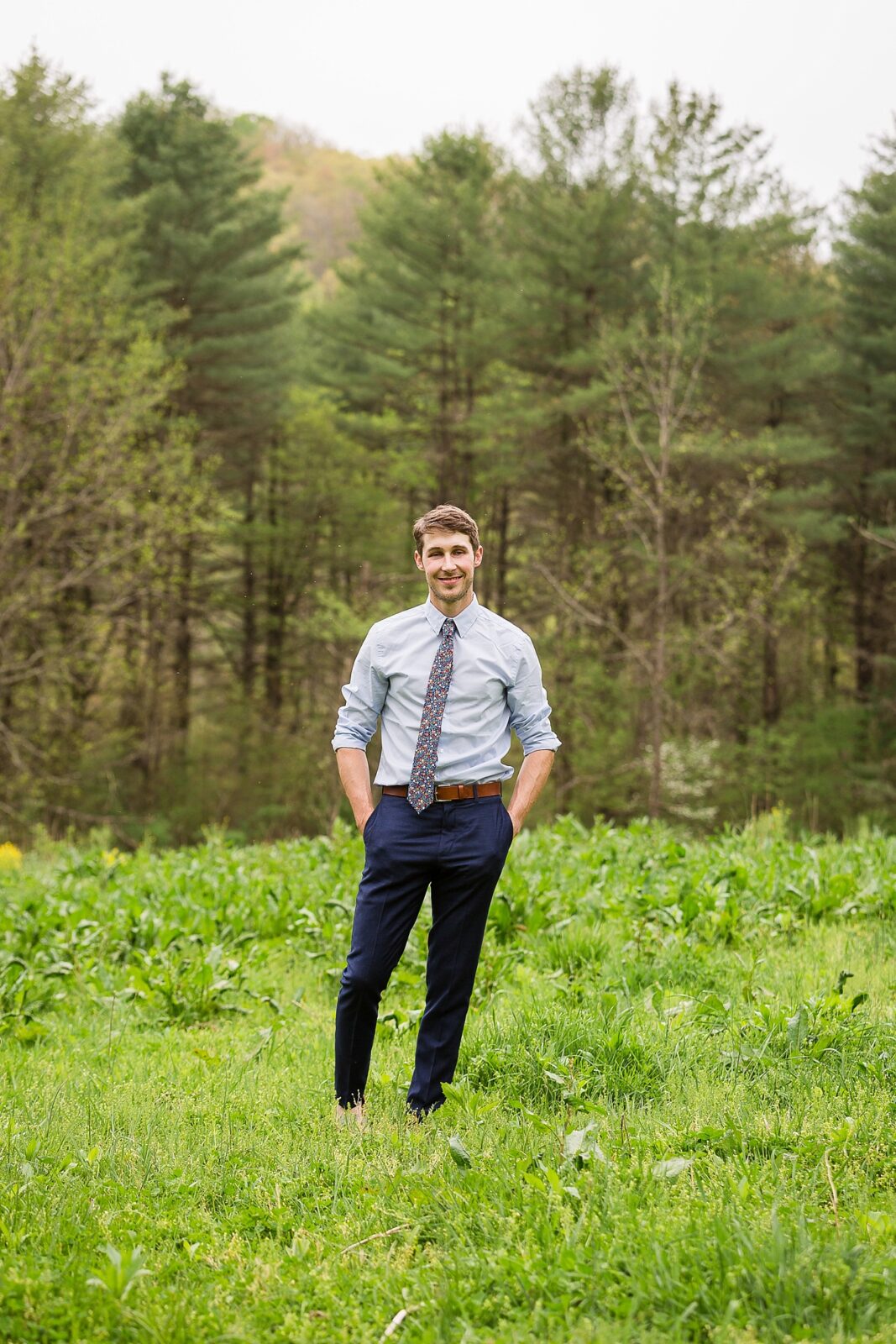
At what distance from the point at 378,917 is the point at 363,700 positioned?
0.76 m

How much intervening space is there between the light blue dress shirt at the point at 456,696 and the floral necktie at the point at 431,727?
2 cm

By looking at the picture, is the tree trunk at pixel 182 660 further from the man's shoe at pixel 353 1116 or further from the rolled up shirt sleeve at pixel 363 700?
the man's shoe at pixel 353 1116

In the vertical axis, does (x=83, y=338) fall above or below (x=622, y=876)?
above

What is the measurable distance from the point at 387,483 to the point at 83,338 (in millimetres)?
9383

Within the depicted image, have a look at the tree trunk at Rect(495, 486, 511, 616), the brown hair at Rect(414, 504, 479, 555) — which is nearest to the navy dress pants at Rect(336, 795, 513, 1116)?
the brown hair at Rect(414, 504, 479, 555)

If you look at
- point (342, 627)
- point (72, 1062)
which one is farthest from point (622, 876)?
point (342, 627)

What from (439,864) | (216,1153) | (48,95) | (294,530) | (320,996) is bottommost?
(320,996)

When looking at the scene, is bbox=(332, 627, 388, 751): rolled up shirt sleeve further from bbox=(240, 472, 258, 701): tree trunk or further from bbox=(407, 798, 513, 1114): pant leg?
bbox=(240, 472, 258, 701): tree trunk

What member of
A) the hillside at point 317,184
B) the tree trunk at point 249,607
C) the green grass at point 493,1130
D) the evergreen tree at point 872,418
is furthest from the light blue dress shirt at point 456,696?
the hillside at point 317,184

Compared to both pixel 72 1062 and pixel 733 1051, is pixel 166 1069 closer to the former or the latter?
pixel 72 1062

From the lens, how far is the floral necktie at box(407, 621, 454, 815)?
380 centimetres

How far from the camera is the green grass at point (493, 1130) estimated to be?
8.59 feet

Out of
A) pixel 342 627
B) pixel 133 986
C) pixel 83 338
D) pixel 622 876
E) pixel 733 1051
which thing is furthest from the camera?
pixel 342 627

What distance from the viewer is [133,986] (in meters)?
5.88
